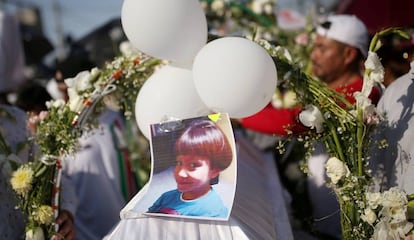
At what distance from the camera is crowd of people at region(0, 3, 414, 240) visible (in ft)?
7.00

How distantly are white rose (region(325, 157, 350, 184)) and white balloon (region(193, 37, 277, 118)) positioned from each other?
327 millimetres

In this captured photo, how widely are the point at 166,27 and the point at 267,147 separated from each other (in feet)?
8.32

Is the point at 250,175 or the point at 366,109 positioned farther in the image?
the point at 250,175

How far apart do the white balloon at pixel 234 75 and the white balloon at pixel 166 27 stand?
0.10 m

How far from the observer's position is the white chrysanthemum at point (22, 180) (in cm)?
226

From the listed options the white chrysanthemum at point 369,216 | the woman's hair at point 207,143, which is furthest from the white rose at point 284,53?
the white chrysanthemum at point 369,216

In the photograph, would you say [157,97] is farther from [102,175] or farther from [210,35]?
[102,175]

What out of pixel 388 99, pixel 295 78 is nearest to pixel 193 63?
pixel 295 78

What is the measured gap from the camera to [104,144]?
149 inches

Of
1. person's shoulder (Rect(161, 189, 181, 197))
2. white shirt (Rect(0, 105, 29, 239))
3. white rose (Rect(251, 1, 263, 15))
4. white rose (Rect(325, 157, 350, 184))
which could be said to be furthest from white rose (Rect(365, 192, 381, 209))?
white rose (Rect(251, 1, 263, 15))

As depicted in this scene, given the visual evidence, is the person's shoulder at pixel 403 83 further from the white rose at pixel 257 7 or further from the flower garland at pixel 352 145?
the white rose at pixel 257 7

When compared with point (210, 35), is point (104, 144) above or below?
below

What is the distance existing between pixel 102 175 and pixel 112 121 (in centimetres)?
54

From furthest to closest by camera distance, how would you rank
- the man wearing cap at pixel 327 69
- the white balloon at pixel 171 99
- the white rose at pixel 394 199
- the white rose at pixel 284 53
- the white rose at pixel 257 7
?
the white rose at pixel 257 7 → the man wearing cap at pixel 327 69 → the white rose at pixel 284 53 → the white balloon at pixel 171 99 → the white rose at pixel 394 199
